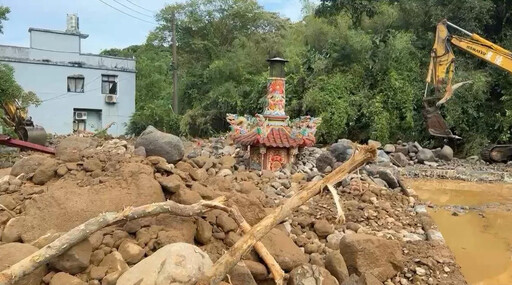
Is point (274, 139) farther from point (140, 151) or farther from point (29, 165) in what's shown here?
point (29, 165)

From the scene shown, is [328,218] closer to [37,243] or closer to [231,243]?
[231,243]

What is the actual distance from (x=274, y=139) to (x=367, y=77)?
11027 millimetres

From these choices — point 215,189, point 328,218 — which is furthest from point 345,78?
point 215,189

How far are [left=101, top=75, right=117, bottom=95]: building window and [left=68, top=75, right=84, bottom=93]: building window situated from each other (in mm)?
1089

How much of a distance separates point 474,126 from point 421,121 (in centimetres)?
195

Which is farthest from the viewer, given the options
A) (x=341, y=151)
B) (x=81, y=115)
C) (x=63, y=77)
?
(x=81, y=115)

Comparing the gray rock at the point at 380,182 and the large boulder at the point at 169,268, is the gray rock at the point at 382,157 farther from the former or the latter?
the large boulder at the point at 169,268

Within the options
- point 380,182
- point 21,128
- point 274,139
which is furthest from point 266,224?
point 21,128

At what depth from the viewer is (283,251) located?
424 cm

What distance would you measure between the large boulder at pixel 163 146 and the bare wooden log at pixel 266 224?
5.59ft

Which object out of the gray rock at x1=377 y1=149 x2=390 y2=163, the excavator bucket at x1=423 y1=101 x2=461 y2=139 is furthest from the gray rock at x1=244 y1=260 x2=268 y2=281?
the excavator bucket at x1=423 y1=101 x2=461 y2=139

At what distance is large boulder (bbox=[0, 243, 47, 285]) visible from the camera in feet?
10.7

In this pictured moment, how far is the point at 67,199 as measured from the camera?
4.02m

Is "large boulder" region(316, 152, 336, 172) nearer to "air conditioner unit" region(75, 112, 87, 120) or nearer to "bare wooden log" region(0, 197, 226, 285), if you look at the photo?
"bare wooden log" region(0, 197, 226, 285)
